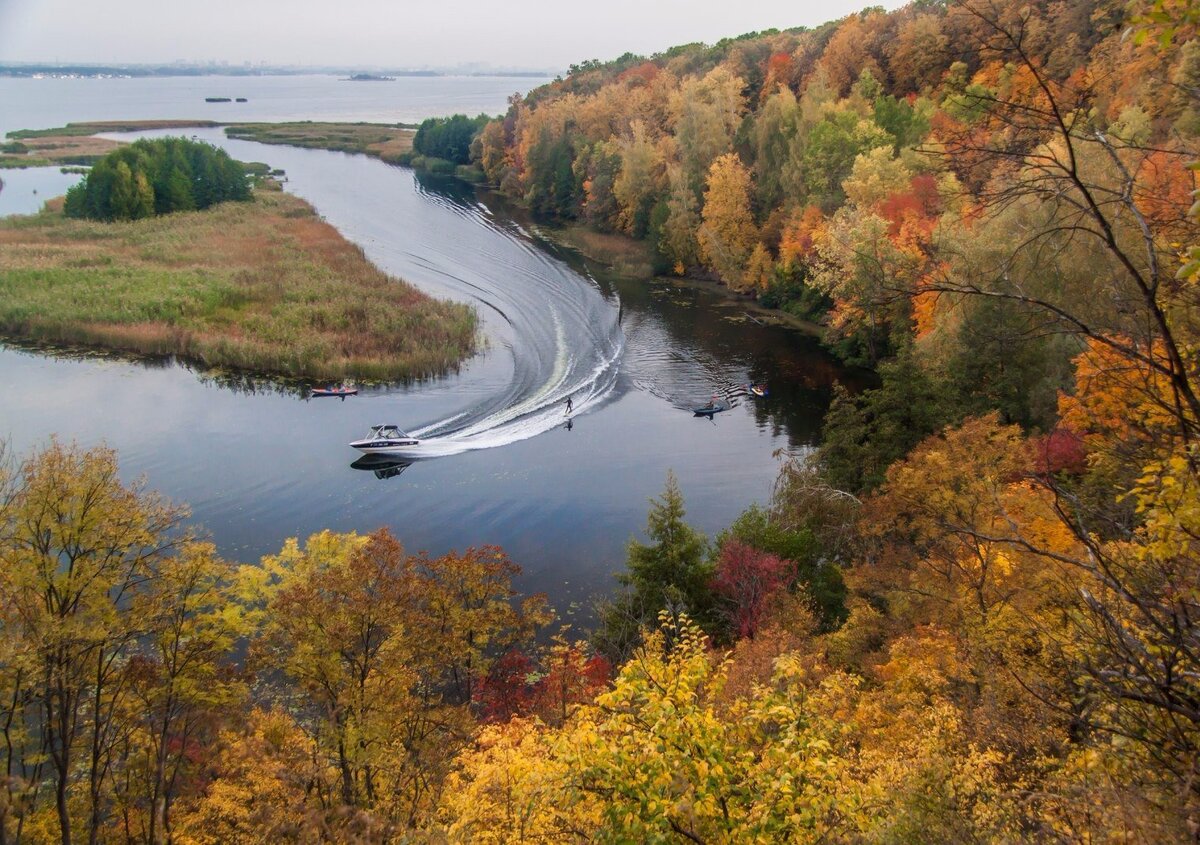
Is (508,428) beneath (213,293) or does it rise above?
beneath

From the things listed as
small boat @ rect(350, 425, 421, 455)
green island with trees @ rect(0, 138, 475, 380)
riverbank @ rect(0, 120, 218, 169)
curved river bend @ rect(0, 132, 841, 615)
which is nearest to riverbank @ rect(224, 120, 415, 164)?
Answer: riverbank @ rect(0, 120, 218, 169)

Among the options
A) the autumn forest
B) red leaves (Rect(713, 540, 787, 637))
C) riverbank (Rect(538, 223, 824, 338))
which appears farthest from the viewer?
riverbank (Rect(538, 223, 824, 338))

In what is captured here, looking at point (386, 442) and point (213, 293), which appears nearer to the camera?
point (386, 442)

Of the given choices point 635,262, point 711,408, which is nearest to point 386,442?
point 711,408

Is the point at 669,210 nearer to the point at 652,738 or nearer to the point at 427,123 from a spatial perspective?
the point at 652,738

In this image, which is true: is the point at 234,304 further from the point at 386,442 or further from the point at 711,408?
the point at 711,408

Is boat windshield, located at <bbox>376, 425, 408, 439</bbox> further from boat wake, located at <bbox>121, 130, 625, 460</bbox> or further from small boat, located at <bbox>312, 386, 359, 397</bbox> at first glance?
small boat, located at <bbox>312, 386, 359, 397</bbox>
